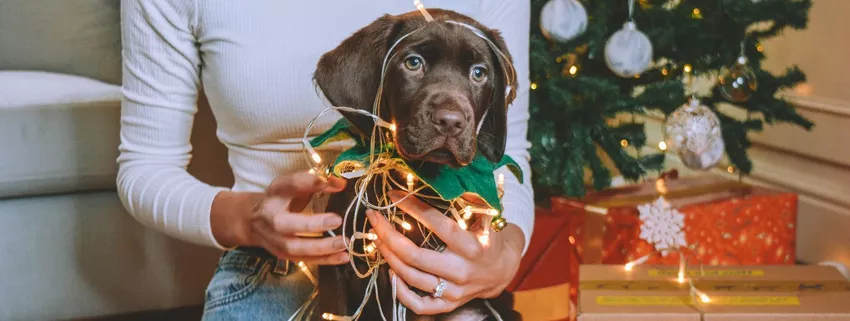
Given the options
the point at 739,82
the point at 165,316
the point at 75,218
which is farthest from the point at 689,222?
the point at 75,218

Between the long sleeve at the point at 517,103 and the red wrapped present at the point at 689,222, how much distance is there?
0.65 metres

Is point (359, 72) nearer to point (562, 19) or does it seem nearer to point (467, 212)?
point (467, 212)

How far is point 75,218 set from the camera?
1.70m

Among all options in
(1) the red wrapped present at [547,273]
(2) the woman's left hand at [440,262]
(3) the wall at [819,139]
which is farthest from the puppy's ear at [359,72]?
(3) the wall at [819,139]

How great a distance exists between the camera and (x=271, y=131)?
1.05 meters

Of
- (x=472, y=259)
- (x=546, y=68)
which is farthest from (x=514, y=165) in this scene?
(x=546, y=68)

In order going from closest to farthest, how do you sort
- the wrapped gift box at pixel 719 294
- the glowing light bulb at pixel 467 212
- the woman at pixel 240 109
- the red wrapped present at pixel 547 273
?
1. the glowing light bulb at pixel 467 212
2. the woman at pixel 240 109
3. the wrapped gift box at pixel 719 294
4. the red wrapped present at pixel 547 273

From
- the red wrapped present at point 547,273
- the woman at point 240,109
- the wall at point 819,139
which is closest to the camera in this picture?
the woman at point 240,109

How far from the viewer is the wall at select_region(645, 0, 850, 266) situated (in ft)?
6.73

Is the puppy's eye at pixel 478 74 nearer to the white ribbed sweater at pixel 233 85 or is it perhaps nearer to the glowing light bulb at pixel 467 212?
the glowing light bulb at pixel 467 212

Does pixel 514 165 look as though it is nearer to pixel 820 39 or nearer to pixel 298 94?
pixel 298 94

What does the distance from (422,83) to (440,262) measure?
0.71 ft

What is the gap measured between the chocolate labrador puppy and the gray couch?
1055mm

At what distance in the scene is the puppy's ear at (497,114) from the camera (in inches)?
29.7
